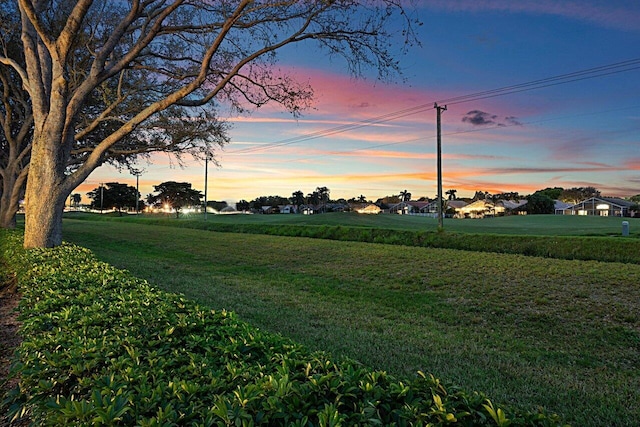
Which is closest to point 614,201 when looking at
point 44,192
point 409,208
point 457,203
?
point 457,203

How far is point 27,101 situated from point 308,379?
19727 millimetres

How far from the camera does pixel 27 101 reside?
667 inches

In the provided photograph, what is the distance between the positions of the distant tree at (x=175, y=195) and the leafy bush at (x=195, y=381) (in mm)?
93624

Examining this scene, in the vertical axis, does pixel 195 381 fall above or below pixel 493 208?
below

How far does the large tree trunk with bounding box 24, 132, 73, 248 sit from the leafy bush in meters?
7.02

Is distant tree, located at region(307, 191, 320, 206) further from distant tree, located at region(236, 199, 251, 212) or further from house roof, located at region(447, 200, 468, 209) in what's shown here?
house roof, located at region(447, 200, 468, 209)

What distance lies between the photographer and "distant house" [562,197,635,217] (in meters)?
73.2

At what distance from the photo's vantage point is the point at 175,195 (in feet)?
306

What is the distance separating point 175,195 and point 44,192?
287 feet

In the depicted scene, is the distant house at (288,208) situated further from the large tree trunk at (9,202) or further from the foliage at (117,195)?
the large tree trunk at (9,202)

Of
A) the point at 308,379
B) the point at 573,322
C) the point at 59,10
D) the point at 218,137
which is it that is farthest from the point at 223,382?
the point at 59,10

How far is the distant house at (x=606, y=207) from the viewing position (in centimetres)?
7325

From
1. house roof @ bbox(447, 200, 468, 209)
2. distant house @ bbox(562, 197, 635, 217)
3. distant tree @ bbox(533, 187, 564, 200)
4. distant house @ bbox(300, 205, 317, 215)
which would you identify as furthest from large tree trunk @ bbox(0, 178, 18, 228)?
distant tree @ bbox(533, 187, 564, 200)

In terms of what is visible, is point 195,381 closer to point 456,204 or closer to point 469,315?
point 469,315
